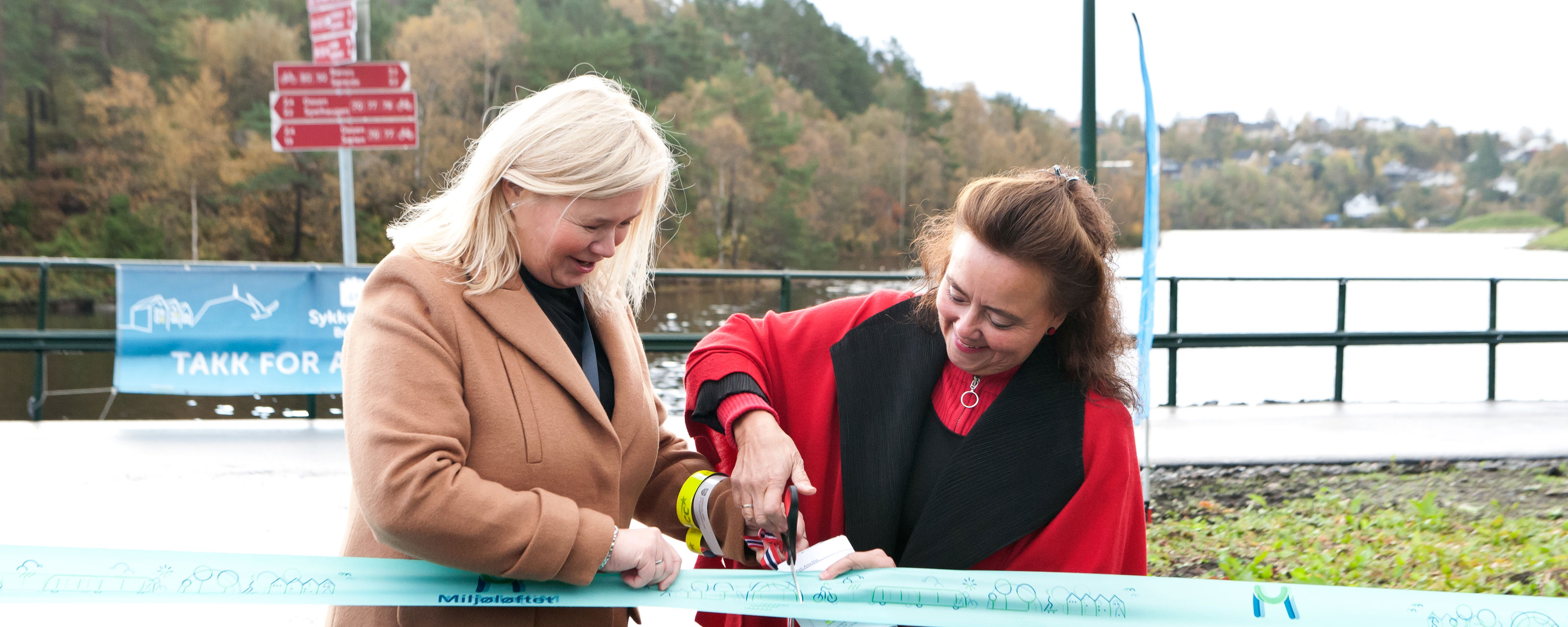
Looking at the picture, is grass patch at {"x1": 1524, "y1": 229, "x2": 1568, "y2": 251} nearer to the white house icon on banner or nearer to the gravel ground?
the gravel ground

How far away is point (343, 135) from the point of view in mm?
8703

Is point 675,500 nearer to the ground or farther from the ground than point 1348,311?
farther from the ground

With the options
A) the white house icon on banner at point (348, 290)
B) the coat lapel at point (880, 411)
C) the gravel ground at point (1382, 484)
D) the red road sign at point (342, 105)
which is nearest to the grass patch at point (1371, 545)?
the gravel ground at point (1382, 484)

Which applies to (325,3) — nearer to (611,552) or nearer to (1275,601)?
(611,552)

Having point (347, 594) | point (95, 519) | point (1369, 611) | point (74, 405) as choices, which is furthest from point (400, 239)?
point (74, 405)

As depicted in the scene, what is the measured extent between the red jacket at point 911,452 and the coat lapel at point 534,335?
421 mm

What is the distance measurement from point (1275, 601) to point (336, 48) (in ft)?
29.5

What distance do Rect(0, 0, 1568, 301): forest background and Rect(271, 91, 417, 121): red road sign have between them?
76.9 ft

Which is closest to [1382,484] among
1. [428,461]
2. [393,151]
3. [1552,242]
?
[428,461]

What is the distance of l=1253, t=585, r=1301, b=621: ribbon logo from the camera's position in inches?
69.0

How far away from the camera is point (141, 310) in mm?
6059

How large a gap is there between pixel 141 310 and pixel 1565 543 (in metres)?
7.62

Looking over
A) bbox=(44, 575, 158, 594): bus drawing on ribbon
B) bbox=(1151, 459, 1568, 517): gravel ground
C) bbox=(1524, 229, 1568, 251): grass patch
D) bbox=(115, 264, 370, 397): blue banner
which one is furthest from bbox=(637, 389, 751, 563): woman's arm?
bbox=(1524, 229, 1568, 251): grass patch

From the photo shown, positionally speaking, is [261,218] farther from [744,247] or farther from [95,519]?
[95,519]
